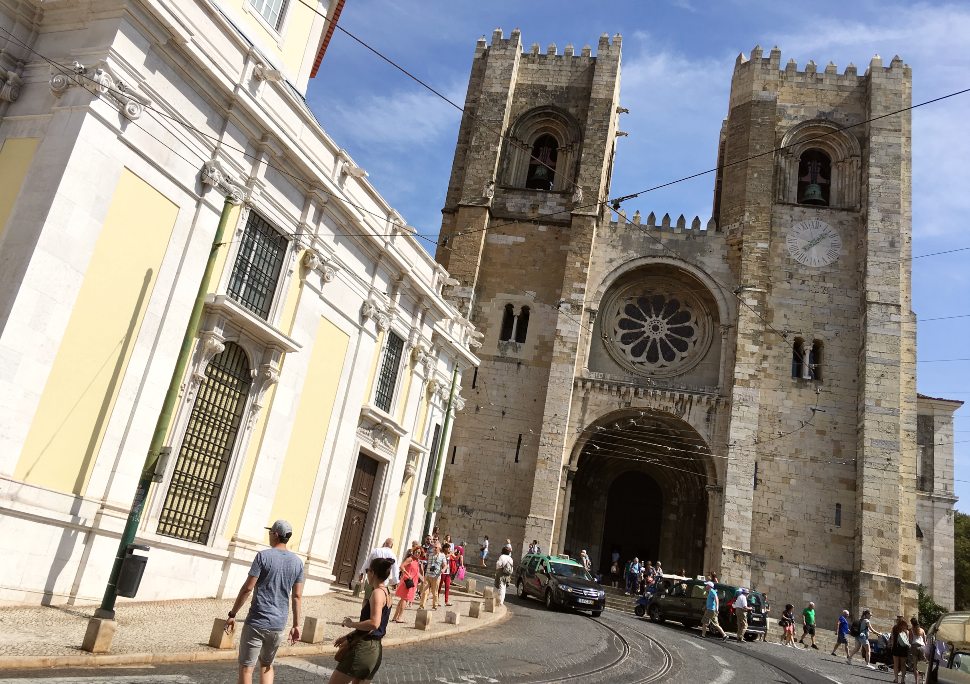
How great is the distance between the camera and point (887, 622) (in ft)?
71.1

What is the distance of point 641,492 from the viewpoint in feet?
97.0

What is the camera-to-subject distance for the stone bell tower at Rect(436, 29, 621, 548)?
25.0 m

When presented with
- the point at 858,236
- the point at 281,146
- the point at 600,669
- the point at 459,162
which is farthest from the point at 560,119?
the point at 600,669

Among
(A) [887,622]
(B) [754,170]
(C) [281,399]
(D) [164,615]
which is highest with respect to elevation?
(B) [754,170]

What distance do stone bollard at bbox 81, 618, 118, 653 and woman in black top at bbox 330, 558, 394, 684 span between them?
9.29 feet

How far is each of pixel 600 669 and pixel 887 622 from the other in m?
16.9

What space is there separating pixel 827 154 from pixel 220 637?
2860 cm

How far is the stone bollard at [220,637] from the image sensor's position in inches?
268

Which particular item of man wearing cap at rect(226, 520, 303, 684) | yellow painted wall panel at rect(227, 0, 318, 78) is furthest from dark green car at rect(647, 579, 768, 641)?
man wearing cap at rect(226, 520, 303, 684)

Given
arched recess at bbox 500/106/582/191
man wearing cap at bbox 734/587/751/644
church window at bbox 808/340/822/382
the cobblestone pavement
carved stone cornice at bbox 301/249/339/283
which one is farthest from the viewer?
arched recess at bbox 500/106/582/191

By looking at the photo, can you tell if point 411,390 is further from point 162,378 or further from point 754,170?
point 754,170

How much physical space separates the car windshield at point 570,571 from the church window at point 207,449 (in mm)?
8690

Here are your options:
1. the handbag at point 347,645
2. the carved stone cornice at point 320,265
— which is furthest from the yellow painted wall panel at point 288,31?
the handbag at point 347,645

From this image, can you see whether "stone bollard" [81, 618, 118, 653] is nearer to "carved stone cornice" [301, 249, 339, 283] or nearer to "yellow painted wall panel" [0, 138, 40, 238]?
"yellow painted wall panel" [0, 138, 40, 238]
